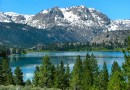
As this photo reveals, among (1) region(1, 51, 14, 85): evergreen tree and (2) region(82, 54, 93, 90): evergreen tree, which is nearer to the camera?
(2) region(82, 54, 93, 90): evergreen tree

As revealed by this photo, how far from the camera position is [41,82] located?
107m

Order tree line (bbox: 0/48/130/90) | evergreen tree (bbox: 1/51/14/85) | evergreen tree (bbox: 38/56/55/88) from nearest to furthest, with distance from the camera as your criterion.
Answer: evergreen tree (bbox: 38/56/55/88) < tree line (bbox: 0/48/130/90) < evergreen tree (bbox: 1/51/14/85)

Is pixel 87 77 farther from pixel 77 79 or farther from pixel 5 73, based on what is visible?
pixel 5 73

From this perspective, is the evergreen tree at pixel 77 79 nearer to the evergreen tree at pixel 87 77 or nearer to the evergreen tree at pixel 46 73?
the evergreen tree at pixel 87 77

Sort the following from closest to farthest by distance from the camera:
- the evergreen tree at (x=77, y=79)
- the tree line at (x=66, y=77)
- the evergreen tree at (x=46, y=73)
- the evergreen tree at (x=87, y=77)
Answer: the evergreen tree at (x=46, y=73) → the tree line at (x=66, y=77) → the evergreen tree at (x=87, y=77) → the evergreen tree at (x=77, y=79)

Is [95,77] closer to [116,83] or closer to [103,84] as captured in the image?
[103,84]

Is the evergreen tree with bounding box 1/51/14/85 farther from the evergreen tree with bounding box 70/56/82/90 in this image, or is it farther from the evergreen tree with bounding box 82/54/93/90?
the evergreen tree with bounding box 82/54/93/90

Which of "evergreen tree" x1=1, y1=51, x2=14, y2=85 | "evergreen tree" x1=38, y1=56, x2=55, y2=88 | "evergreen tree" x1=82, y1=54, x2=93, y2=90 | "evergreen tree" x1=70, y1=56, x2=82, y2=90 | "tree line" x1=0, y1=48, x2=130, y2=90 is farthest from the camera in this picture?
"evergreen tree" x1=70, y1=56, x2=82, y2=90

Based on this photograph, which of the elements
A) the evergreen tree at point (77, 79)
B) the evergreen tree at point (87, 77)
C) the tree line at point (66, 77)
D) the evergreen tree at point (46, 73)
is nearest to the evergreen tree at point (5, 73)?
the tree line at point (66, 77)

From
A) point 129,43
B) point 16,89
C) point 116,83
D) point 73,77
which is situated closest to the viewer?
point 16,89

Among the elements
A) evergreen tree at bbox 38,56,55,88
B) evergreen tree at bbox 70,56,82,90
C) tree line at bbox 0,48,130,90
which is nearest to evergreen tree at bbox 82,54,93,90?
tree line at bbox 0,48,130,90

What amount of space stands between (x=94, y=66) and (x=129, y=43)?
6698cm

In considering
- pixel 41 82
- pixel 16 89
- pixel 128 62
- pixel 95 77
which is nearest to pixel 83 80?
pixel 95 77

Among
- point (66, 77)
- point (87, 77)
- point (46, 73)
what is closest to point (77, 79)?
point (66, 77)
